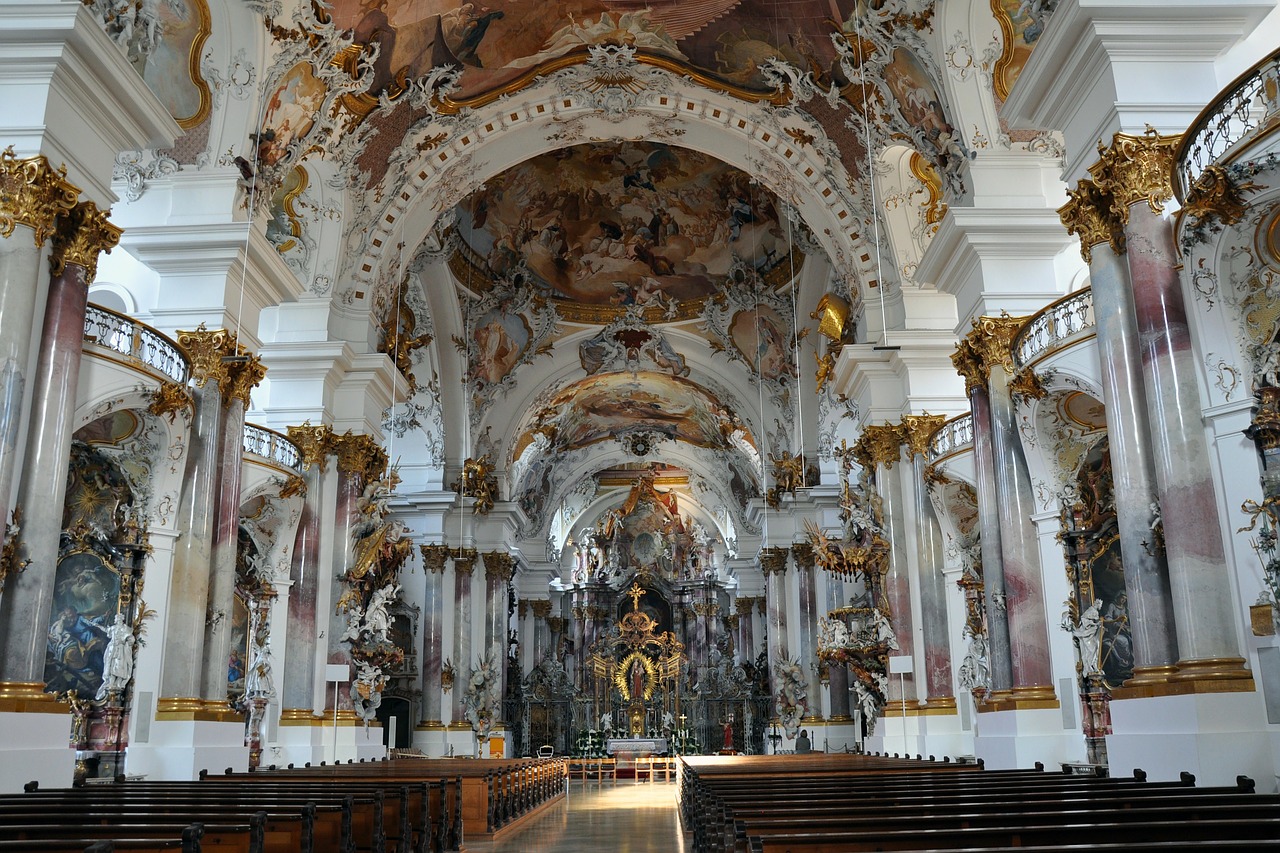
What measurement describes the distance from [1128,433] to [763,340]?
1716 cm

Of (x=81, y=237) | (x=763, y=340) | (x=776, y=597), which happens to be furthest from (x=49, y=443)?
(x=776, y=597)

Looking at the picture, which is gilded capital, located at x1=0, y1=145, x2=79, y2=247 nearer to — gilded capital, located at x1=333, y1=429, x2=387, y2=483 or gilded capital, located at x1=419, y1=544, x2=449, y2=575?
gilded capital, located at x1=333, y1=429, x2=387, y2=483

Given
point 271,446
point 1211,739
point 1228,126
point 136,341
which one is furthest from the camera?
point 271,446

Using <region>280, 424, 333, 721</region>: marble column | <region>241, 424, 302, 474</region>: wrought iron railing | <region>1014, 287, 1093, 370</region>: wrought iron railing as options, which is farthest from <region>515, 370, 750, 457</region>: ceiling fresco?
<region>1014, 287, 1093, 370</region>: wrought iron railing

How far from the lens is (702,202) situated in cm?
2308

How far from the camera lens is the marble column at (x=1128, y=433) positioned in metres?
7.77

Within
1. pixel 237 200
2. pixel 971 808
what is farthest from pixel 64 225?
pixel 971 808

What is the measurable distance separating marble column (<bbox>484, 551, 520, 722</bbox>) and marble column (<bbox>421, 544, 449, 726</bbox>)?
2354 millimetres

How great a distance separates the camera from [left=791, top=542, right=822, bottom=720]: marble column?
23859 mm

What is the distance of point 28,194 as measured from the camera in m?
8.52

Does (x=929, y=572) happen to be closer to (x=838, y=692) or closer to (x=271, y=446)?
(x=838, y=692)

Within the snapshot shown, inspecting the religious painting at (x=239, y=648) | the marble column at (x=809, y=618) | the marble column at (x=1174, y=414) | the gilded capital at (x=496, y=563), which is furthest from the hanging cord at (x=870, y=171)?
the gilded capital at (x=496, y=563)

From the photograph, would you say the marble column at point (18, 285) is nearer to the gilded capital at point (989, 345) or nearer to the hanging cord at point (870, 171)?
the gilded capital at point (989, 345)

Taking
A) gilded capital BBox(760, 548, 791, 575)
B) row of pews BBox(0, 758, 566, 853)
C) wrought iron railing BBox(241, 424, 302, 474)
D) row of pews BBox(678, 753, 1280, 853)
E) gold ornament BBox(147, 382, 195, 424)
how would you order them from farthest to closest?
gilded capital BBox(760, 548, 791, 575) → wrought iron railing BBox(241, 424, 302, 474) → gold ornament BBox(147, 382, 195, 424) → row of pews BBox(0, 758, 566, 853) → row of pews BBox(678, 753, 1280, 853)
